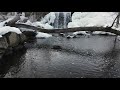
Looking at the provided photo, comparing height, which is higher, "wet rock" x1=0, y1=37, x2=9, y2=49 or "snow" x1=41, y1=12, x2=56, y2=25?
"snow" x1=41, y1=12, x2=56, y2=25

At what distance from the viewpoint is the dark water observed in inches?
217

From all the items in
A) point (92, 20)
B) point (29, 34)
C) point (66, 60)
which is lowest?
point (66, 60)

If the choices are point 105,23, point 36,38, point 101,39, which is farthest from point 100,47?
point 105,23

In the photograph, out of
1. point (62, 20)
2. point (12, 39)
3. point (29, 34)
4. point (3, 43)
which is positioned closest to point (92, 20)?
point (62, 20)

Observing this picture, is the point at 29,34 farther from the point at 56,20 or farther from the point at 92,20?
the point at 92,20

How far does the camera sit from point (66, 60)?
6.62 metres

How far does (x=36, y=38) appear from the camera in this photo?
977 centimetres

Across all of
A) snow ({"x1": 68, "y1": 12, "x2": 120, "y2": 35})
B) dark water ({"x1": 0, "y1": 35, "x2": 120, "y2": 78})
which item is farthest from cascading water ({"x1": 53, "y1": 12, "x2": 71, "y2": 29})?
dark water ({"x1": 0, "y1": 35, "x2": 120, "y2": 78})

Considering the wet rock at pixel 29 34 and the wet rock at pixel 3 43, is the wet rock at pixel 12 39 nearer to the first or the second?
the wet rock at pixel 3 43

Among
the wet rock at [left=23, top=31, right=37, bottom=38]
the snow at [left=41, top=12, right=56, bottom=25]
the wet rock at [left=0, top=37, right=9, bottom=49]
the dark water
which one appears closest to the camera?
the dark water

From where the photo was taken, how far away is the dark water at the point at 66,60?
551 centimetres

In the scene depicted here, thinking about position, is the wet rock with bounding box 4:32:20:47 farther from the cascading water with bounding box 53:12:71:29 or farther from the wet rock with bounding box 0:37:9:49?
the cascading water with bounding box 53:12:71:29
